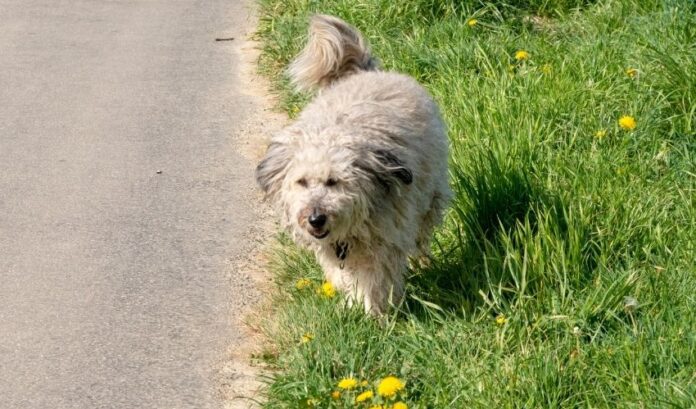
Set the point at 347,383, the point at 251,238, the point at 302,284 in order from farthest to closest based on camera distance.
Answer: the point at 251,238, the point at 302,284, the point at 347,383

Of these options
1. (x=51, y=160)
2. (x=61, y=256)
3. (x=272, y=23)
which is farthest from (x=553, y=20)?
Answer: (x=61, y=256)

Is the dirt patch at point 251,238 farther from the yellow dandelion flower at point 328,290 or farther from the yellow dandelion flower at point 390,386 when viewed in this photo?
the yellow dandelion flower at point 390,386

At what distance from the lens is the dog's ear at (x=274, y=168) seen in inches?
227

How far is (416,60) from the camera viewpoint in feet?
28.9

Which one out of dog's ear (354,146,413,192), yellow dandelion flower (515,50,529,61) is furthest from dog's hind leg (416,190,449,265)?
yellow dandelion flower (515,50,529,61)

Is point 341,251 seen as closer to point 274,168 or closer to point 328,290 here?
point 328,290

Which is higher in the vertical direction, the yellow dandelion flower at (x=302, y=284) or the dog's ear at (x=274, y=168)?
the dog's ear at (x=274, y=168)

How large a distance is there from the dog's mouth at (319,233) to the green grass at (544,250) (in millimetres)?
367

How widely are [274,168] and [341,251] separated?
0.52 metres

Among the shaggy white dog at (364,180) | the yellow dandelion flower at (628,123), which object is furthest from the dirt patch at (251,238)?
the yellow dandelion flower at (628,123)

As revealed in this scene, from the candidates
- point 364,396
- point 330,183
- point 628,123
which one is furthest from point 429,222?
point 364,396

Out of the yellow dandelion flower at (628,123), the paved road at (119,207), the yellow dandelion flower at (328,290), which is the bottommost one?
the paved road at (119,207)

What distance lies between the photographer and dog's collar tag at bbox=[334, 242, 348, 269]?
19.2 feet

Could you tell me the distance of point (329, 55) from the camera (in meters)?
6.97
